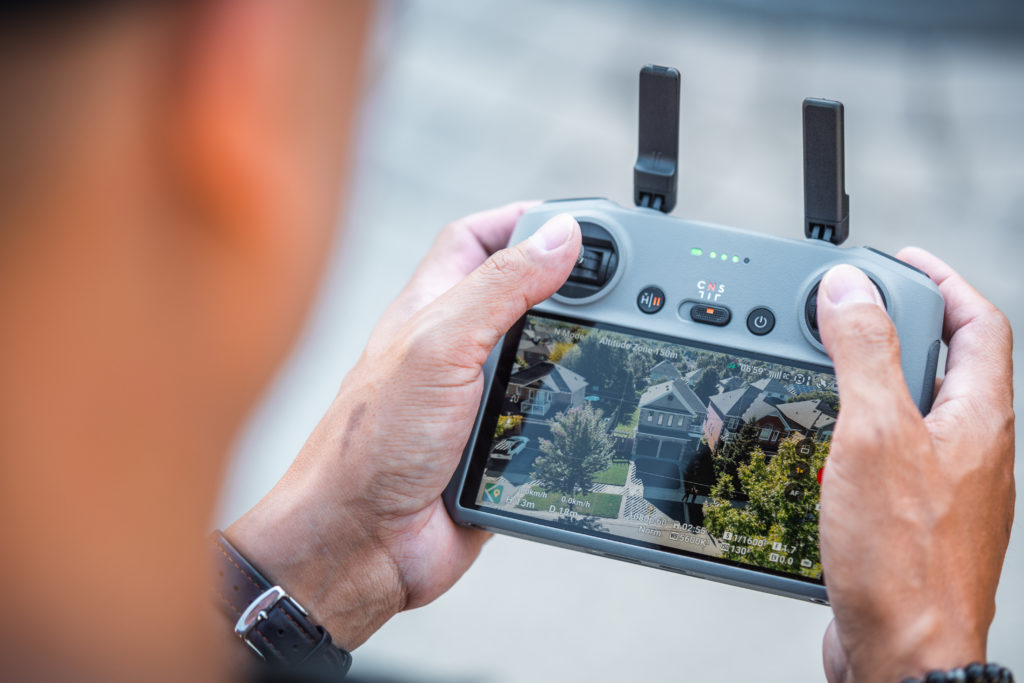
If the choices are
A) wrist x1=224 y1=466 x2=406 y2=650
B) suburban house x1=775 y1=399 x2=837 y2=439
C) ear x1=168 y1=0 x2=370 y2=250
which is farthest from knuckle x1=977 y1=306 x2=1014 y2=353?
ear x1=168 y1=0 x2=370 y2=250

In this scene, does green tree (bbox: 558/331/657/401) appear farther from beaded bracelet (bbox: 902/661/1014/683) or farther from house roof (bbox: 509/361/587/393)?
beaded bracelet (bbox: 902/661/1014/683)

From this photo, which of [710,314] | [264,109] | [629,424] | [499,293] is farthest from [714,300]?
[264,109]

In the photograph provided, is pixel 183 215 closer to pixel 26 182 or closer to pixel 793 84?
pixel 26 182

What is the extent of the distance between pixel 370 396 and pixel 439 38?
7.08 ft

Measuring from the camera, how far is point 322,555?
4.03 feet

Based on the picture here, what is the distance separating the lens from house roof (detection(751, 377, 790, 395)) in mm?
1229

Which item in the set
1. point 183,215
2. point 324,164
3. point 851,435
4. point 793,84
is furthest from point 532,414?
point 793,84

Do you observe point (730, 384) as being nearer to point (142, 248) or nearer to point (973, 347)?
point (973, 347)

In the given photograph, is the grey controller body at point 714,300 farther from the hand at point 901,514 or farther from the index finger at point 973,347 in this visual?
the hand at point 901,514

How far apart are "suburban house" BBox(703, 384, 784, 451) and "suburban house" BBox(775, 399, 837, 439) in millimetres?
14

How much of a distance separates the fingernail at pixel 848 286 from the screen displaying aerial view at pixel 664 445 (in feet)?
0.44

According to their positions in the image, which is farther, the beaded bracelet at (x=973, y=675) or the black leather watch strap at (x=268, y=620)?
the black leather watch strap at (x=268, y=620)

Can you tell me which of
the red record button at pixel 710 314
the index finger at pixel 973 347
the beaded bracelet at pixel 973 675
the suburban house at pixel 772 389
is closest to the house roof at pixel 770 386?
the suburban house at pixel 772 389

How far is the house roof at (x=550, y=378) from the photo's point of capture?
127 cm
